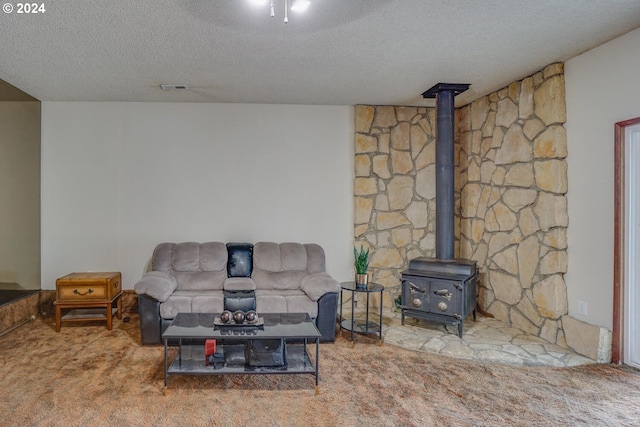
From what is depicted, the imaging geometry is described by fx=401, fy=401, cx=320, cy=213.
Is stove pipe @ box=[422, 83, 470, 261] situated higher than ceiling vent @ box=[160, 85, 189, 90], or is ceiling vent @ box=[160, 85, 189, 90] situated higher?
ceiling vent @ box=[160, 85, 189, 90]

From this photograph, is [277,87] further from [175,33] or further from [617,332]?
[617,332]

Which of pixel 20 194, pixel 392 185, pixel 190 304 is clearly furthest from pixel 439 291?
pixel 20 194

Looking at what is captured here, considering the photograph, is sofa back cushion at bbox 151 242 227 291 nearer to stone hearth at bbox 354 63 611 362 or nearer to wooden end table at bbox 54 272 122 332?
wooden end table at bbox 54 272 122 332

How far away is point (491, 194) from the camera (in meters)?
4.54

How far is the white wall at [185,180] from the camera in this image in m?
4.77

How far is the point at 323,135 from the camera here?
5020 millimetres

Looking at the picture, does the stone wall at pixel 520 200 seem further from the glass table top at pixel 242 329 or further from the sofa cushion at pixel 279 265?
the glass table top at pixel 242 329

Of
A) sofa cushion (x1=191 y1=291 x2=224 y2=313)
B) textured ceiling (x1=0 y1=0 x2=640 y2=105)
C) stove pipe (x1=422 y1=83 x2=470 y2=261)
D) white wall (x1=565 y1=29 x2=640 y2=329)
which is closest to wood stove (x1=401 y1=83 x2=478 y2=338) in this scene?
stove pipe (x1=422 y1=83 x2=470 y2=261)

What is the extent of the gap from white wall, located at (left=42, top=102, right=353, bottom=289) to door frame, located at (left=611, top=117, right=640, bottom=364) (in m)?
2.71

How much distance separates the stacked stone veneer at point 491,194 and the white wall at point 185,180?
36 centimetres

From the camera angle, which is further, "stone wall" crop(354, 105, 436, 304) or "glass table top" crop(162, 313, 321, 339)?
"stone wall" crop(354, 105, 436, 304)

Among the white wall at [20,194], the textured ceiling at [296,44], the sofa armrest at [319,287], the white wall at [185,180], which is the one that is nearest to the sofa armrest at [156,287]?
the white wall at [185,180]

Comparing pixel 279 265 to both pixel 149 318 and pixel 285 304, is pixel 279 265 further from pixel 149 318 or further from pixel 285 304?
pixel 149 318

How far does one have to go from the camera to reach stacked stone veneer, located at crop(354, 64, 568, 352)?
3664 mm
